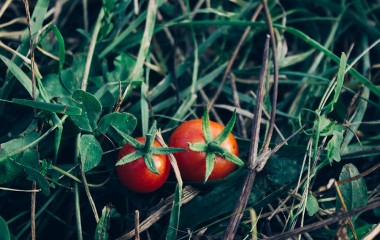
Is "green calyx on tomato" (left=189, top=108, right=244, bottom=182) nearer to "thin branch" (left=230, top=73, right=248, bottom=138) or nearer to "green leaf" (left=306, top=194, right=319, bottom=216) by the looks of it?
"green leaf" (left=306, top=194, right=319, bottom=216)

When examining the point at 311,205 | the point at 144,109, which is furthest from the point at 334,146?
the point at 144,109

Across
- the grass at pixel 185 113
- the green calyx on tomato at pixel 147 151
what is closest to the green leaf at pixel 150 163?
the green calyx on tomato at pixel 147 151

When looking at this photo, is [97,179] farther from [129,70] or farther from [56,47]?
[56,47]

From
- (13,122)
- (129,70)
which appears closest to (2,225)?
(13,122)

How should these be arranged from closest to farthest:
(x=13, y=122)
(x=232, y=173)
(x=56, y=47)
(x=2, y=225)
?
1. (x=2, y=225)
2. (x=232, y=173)
3. (x=13, y=122)
4. (x=56, y=47)

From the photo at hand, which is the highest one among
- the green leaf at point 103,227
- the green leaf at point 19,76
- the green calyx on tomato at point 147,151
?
the green leaf at point 19,76

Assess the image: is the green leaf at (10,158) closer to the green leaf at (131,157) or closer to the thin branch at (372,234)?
the green leaf at (131,157)

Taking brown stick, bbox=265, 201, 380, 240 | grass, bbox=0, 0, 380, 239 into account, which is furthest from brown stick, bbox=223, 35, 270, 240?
brown stick, bbox=265, 201, 380, 240

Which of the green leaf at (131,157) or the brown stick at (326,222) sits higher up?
the green leaf at (131,157)
